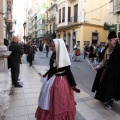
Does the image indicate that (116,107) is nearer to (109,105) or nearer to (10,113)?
(109,105)

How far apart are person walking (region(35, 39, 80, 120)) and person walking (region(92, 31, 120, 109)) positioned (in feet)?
5.06

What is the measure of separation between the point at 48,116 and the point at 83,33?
2401 cm

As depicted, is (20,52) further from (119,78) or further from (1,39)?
(119,78)

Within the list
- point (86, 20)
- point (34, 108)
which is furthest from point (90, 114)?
point (86, 20)

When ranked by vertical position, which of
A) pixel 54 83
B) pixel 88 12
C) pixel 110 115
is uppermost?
pixel 88 12

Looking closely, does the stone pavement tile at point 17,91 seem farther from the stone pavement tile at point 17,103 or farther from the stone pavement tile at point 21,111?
the stone pavement tile at point 21,111

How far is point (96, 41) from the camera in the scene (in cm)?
2862

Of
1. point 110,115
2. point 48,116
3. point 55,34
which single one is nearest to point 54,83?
point 48,116

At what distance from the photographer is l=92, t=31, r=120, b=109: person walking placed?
495cm

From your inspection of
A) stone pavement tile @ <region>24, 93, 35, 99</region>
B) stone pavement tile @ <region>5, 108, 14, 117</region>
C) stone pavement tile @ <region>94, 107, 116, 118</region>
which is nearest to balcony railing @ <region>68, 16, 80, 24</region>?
stone pavement tile @ <region>24, 93, 35, 99</region>

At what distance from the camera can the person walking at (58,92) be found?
354 cm

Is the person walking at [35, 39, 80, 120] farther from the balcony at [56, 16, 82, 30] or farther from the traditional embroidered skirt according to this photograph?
the balcony at [56, 16, 82, 30]

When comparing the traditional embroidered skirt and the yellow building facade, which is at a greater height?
the yellow building facade

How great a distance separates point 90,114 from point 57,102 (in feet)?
4.45
